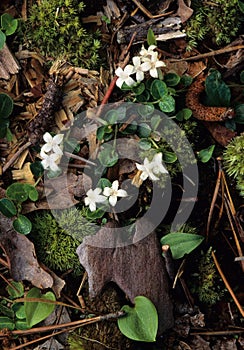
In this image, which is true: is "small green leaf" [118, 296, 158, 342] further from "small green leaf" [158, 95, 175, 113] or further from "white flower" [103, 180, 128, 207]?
"small green leaf" [158, 95, 175, 113]

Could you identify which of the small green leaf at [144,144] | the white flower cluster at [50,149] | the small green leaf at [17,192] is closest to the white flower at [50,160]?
the white flower cluster at [50,149]

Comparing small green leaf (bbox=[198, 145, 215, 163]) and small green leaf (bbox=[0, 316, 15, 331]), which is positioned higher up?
small green leaf (bbox=[198, 145, 215, 163])

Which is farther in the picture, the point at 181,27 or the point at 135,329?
the point at 181,27

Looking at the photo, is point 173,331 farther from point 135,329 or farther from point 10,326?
point 10,326

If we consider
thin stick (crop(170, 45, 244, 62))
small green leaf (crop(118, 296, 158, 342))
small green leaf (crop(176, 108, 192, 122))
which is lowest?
small green leaf (crop(118, 296, 158, 342))

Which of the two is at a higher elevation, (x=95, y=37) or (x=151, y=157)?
(x=95, y=37)

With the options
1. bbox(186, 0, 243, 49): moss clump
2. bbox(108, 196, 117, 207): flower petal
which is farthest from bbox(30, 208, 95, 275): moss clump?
bbox(186, 0, 243, 49): moss clump

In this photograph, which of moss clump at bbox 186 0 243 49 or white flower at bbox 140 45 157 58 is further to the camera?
moss clump at bbox 186 0 243 49

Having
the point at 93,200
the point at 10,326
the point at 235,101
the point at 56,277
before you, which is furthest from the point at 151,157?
the point at 10,326
